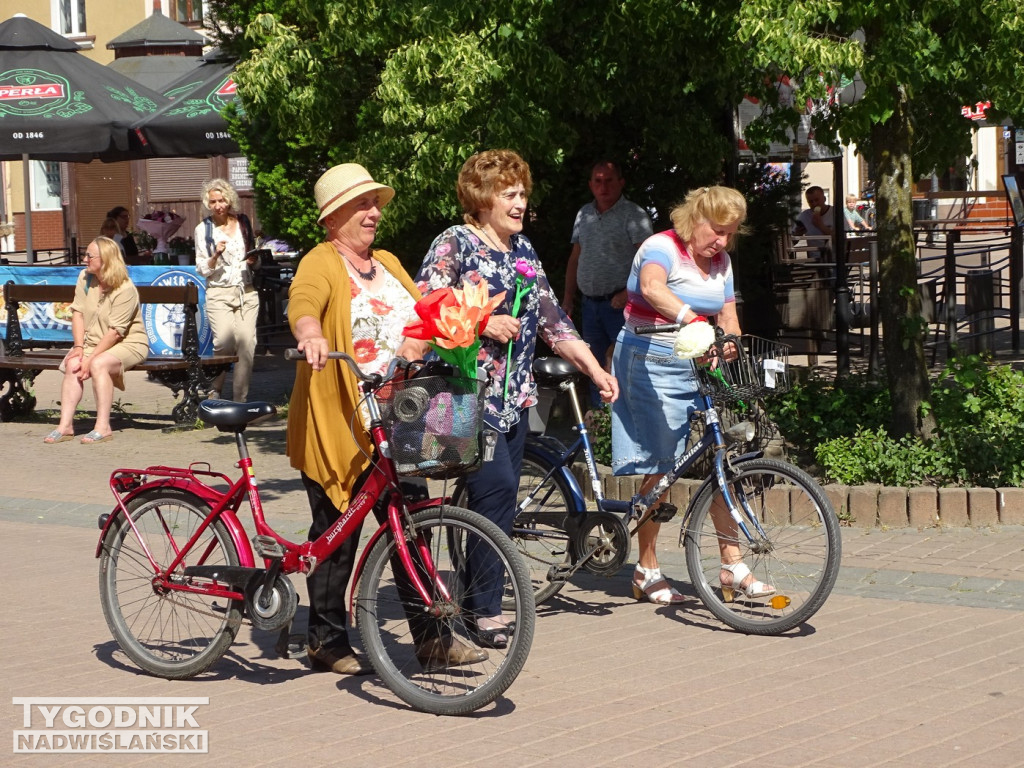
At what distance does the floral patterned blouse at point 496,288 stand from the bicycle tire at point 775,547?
92cm

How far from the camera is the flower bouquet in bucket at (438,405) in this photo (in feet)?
Answer: 16.1

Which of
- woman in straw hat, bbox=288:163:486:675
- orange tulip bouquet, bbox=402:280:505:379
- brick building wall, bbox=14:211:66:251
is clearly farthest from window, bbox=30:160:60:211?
orange tulip bouquet, bbox=402:280:505:379

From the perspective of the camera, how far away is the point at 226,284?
1259 centimetres

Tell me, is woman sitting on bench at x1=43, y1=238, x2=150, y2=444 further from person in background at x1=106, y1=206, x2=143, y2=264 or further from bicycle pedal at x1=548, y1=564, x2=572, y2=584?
person in background at x1=106, y1=206, x2=143, y2=264

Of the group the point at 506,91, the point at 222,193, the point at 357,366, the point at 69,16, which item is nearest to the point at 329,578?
the point at 357,366

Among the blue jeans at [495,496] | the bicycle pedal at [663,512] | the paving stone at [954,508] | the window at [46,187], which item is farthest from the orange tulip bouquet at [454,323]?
the window at [46,187]

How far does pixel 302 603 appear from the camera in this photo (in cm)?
667

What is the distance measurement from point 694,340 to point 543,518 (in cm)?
103

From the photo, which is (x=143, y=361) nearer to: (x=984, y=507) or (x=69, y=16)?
(x=984, y=507)

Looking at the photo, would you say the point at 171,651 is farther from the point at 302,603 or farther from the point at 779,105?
the point at 779,105

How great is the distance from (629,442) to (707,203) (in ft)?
3.50

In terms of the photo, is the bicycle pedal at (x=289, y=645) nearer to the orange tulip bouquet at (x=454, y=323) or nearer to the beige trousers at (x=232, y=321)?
the orange tulip bouquet at (x=454, y=323)

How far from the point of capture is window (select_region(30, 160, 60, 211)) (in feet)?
135

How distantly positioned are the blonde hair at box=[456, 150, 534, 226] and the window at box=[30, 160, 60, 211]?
3756cm
